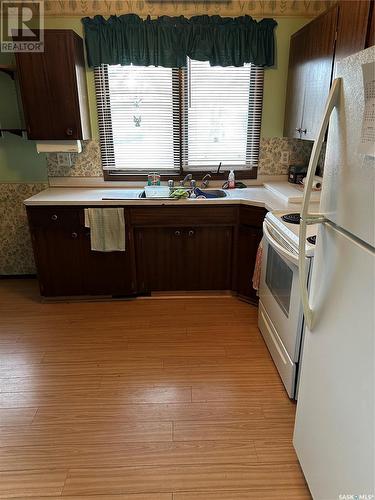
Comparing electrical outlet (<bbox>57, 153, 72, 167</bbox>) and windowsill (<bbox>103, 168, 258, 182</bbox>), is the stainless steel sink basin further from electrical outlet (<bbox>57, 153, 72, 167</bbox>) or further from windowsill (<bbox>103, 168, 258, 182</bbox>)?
electrical outlet (<bbox>57, 153, 72, 167</bbox>)

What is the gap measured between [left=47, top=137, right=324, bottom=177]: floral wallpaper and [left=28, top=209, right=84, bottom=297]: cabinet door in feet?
2.12

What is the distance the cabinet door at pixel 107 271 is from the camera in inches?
110

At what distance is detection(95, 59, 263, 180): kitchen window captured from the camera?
9.53ft

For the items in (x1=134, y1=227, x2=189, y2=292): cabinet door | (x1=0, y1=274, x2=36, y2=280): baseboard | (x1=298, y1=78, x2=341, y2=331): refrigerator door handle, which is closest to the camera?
(x1=298, y1=78, x2=341, y2=331): refrigerator door handle

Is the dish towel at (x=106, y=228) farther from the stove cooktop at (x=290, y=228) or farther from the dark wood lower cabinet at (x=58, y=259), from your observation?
the stove cooktop at (x=290, y=228)

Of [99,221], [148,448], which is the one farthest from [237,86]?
[148,448]

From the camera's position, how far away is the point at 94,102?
2.97 metres

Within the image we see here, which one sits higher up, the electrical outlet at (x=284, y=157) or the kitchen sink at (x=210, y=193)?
the electrical outlet at (x=284, y=157)

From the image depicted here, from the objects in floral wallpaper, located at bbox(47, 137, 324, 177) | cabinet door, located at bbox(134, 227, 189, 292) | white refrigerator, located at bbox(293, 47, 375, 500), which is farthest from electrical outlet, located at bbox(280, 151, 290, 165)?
white refrigerator, located at bbox(293, 47, 375, 500)

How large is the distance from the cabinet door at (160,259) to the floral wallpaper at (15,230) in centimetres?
120

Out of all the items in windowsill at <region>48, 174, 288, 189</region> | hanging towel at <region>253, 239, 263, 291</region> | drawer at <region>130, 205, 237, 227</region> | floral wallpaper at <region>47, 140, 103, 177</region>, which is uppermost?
floral wallpaper at <region>47, 140, 103, 177</region>

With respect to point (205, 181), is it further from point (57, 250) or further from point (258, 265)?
point (57, 250)

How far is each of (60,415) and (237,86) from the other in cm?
286

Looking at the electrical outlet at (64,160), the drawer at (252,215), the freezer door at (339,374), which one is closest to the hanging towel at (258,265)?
the drawer at (252,215)
